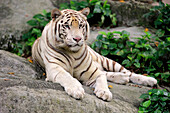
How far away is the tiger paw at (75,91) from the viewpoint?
2701mm

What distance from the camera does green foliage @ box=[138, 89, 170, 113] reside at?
3.31 meters

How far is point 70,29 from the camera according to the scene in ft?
11.0

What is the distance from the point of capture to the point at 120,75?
4.35m

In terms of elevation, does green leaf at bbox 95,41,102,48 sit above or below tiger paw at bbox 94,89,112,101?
above

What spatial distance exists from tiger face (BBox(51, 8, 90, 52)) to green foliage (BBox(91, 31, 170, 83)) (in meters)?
2.05

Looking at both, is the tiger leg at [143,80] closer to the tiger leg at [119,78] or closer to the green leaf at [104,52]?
the tiger leg at [119,78]

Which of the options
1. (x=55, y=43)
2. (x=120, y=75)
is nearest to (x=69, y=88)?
(x=55, y=43)

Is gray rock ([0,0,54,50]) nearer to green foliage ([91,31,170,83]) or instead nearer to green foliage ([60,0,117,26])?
green foliage ([60,0,117,26])

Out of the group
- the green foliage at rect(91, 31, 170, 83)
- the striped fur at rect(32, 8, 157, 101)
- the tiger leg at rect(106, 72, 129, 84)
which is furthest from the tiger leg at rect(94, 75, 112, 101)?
the green foliage at rect(91, 31, 170, 83)

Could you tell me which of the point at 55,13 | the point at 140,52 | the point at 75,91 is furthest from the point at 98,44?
the point at 75,91

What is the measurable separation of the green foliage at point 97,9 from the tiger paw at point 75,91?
159 inches

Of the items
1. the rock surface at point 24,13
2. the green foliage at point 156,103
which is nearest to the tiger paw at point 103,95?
the green foliage at point 156,103

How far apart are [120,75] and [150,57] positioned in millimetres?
1308

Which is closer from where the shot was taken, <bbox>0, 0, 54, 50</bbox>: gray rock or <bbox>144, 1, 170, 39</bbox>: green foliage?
<bbox>144, 1, 170, 39</bbox>: green foliage
